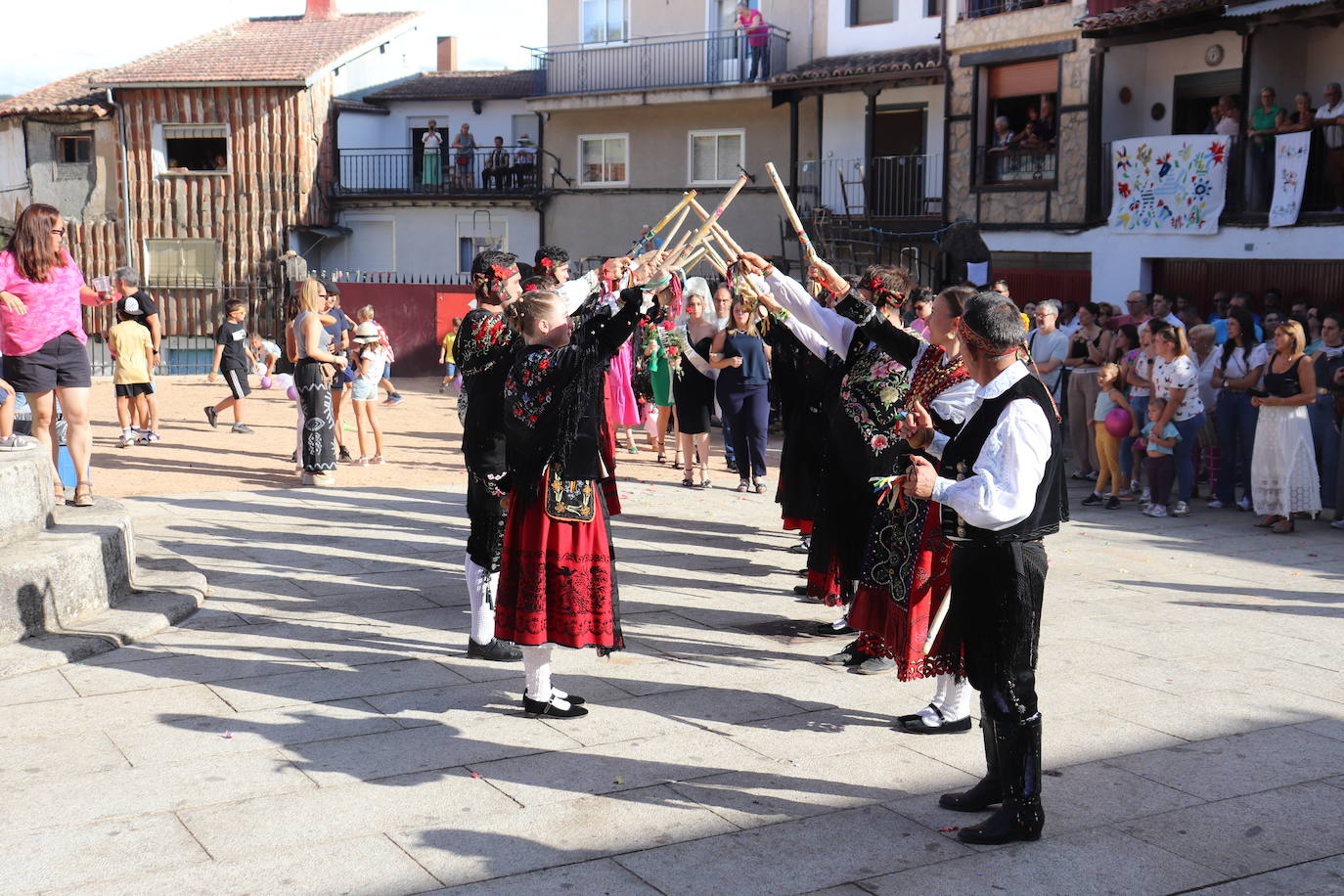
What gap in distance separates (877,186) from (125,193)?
1865 centimetres

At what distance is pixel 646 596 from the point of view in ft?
25.9

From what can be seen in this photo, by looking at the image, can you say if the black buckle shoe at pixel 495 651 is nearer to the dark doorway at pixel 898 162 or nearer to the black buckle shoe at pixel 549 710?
the black buckle shoe at pixel 549 710

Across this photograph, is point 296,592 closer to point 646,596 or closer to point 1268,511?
point 646,596

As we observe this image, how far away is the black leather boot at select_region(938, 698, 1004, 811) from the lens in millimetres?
4496

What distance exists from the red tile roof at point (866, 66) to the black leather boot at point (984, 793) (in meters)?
19.9

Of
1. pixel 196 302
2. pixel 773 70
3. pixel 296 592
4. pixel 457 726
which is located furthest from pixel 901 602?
pixel 196 302

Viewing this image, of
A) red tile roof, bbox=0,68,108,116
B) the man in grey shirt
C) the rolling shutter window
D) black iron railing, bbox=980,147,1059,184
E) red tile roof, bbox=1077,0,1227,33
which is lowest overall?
the man in grey shirt

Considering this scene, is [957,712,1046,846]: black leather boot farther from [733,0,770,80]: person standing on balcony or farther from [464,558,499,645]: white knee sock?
[733,0,770,80]: person standing on balcony

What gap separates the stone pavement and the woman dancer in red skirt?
0.49 metres

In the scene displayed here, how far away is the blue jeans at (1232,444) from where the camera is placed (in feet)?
37.1

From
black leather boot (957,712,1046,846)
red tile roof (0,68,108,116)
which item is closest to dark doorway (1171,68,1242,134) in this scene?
black leather boot (957,712,1046,846)

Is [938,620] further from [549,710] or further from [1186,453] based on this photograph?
[1186,453]

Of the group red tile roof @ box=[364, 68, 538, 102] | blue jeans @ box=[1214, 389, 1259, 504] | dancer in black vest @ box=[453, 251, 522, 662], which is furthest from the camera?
red tile roof @ box=[364, 68, 538, 102]

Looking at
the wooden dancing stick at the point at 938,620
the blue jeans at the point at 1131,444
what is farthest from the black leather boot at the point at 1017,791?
the blue jeans at the point at 1131,444
